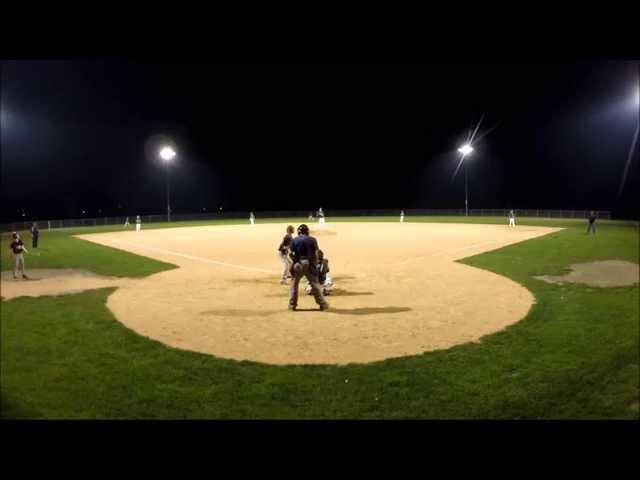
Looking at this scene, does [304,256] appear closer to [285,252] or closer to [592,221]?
[285,252]

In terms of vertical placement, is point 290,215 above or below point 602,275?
above

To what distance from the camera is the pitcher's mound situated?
1446 centimetres

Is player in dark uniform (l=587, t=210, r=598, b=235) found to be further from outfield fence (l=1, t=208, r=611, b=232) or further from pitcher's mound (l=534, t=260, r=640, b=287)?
outfield fence (l=1, t=208, r=611, b=232)

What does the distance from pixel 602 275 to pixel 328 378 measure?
1249 cm

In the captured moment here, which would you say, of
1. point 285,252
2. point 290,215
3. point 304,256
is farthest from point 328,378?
point 290,215

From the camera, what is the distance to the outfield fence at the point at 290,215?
4944cm

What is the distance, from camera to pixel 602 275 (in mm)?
15734

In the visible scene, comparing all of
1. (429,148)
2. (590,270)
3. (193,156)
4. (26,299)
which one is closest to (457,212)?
(429,148)

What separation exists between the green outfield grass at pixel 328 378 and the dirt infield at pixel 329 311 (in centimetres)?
53

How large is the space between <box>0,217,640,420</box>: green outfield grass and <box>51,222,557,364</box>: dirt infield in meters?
0.53

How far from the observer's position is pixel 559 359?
7664 mm

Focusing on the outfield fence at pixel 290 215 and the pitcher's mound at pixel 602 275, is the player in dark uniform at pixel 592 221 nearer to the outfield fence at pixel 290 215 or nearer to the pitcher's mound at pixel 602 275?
Result: the pitcher's mound at pixel 602 275
